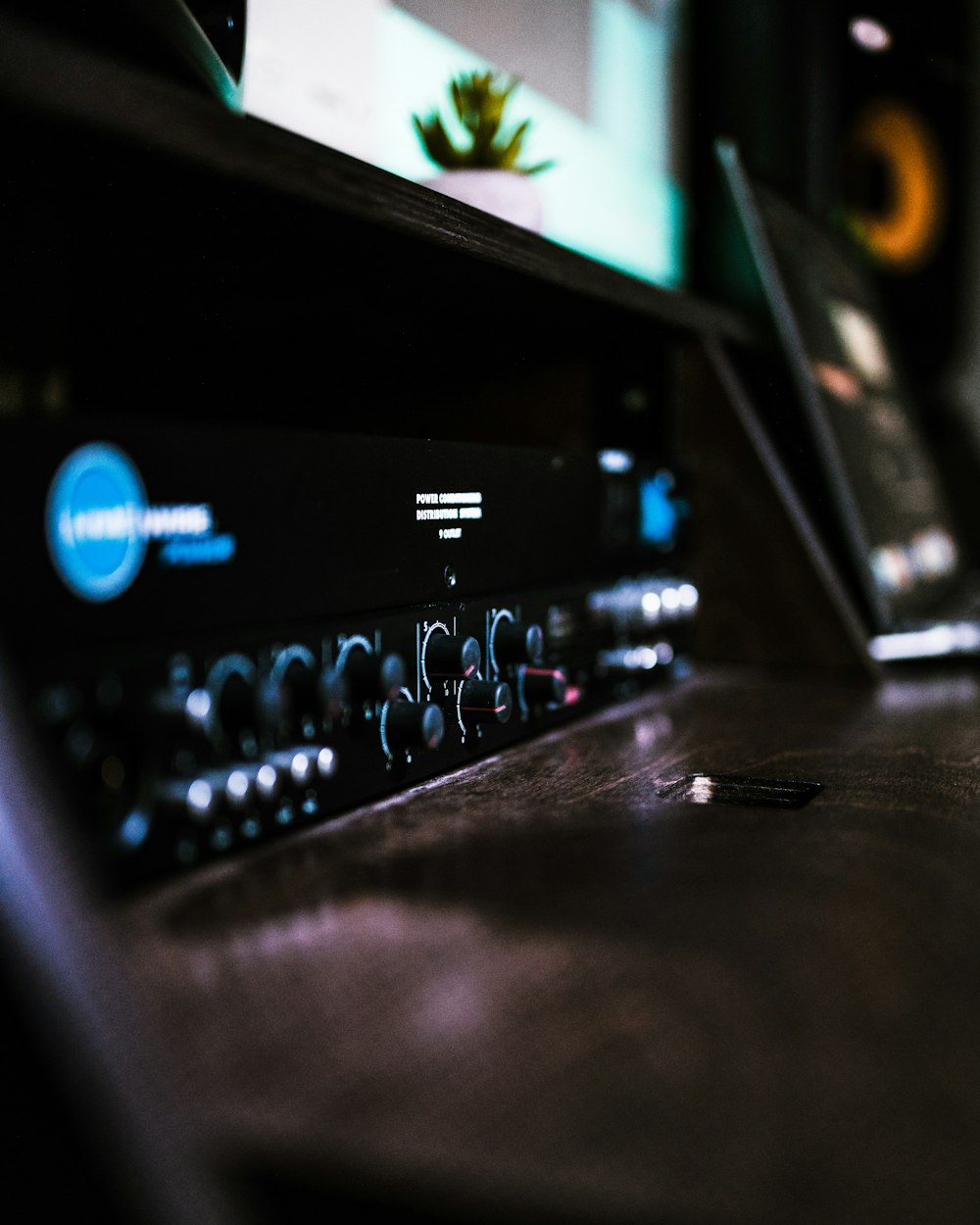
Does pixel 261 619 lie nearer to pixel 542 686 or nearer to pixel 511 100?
pixel 542 686

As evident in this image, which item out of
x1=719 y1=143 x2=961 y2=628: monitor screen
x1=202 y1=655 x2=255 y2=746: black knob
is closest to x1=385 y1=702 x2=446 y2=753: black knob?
x1=202 y1=655 x2=255 y2=746: black knob

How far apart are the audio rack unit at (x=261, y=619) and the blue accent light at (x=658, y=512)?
0.22 m

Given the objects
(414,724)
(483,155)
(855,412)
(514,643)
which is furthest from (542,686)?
(855,412)

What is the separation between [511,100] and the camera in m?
1.40

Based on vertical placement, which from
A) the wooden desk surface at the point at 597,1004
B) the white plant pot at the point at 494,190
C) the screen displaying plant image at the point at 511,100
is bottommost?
the wooden desk surface at the point at 597,1004

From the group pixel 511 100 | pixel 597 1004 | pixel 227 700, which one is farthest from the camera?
pixel 511 100

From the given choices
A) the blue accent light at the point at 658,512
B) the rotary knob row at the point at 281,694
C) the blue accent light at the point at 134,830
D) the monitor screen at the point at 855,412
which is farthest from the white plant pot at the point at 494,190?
the blue accent light at the point at 134,830

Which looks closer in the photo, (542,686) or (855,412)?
(542,686)

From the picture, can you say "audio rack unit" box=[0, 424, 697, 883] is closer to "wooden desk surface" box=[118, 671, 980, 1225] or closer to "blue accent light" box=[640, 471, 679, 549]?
"wooden desk surface" box=[118, 671, 980, 1225]

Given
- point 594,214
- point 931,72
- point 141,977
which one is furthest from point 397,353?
point 931,72

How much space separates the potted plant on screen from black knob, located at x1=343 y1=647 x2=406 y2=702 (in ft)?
1.81

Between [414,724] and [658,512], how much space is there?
0.55 m

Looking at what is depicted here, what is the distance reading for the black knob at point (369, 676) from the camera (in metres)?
0.64

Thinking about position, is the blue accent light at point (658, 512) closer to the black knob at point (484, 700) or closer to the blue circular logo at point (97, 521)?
the black knob at point (484, 700)
